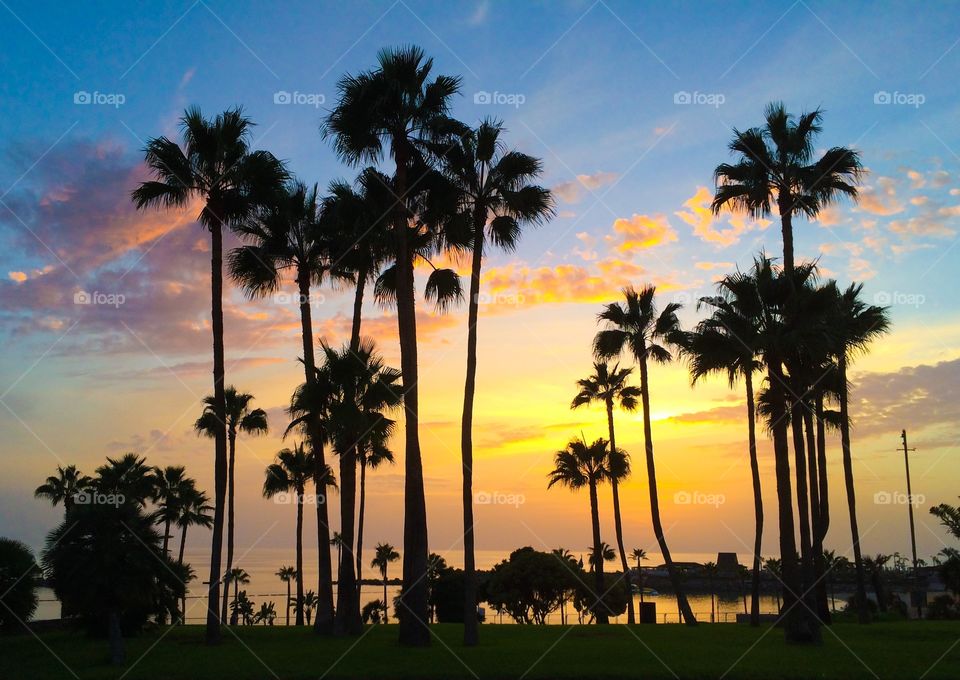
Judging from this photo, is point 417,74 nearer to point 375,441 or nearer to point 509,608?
point 375,441

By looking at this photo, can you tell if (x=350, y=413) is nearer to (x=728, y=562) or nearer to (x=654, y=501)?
(x=654, y=501)

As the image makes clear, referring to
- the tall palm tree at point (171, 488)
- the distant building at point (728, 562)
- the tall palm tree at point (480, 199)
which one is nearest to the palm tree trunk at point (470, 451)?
the tall palm tree at point (480, 199)

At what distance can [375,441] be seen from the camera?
31125 millimetres

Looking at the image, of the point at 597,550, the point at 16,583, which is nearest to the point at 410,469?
the point at 16,583

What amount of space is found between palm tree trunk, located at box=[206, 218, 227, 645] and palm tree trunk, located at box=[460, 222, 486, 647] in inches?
304

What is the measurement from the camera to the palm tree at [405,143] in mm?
24344

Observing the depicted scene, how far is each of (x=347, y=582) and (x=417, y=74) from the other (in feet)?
59.3

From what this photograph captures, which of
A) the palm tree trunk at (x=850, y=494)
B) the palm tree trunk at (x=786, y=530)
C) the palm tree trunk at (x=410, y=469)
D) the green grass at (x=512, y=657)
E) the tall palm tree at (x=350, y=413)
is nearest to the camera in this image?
the green grass at (x=512, y=657)

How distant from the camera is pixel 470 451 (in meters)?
26.4

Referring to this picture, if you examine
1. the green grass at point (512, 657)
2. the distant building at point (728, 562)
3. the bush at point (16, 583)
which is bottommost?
the distant building at point (728, 562)

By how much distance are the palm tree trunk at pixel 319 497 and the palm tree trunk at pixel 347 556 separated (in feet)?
1.50

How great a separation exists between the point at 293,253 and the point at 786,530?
2057cm

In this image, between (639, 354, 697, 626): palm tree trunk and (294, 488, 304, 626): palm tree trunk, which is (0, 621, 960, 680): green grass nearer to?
(639, 354, 697, 626): palm tree trunk

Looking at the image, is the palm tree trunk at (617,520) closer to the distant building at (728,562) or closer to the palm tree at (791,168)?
the palm tree at (791,168)
